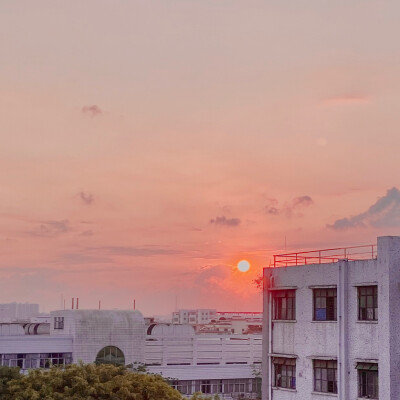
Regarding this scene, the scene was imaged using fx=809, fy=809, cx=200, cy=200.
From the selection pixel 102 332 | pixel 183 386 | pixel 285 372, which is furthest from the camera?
pixel 183 386

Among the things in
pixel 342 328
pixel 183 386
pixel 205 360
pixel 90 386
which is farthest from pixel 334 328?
pixel 205 360

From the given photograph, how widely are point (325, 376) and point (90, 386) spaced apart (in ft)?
43.7

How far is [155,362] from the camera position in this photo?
99062mm

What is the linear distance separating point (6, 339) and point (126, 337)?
14.3 m

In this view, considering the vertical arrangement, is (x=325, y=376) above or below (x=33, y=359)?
above

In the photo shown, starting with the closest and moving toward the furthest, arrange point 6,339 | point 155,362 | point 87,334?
point 6,339
point 87,334
point 155,362

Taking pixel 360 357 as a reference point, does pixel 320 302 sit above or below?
above

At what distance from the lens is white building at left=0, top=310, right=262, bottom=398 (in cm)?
8856

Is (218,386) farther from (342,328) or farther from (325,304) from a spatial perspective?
Answer: (342,328)

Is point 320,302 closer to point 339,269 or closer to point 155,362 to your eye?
point 339,269

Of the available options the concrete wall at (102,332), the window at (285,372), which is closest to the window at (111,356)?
the concrete wall at (102,332)

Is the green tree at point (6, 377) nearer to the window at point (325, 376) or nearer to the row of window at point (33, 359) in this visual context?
the window at point (325, 376)

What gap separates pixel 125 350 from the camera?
94000mm

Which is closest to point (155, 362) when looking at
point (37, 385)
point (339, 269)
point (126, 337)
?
point (126, 337)
